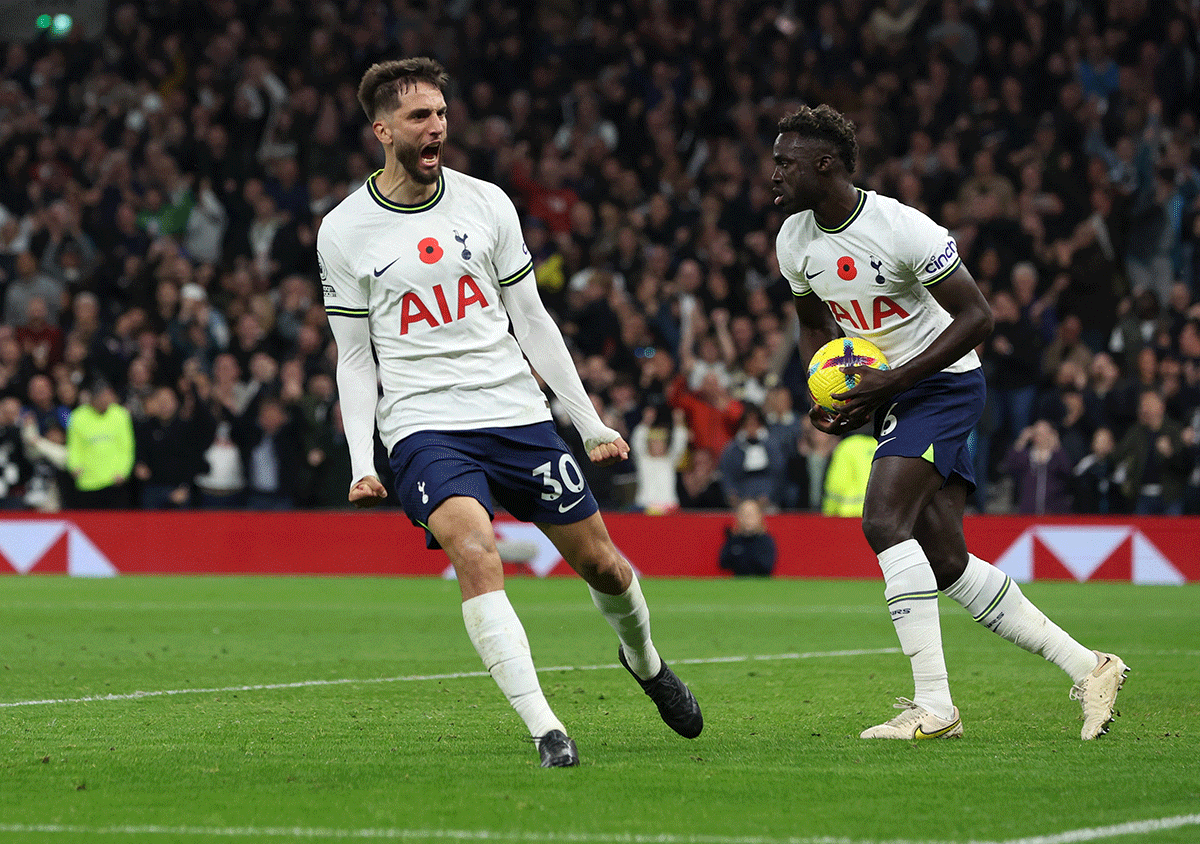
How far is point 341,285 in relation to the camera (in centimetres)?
633

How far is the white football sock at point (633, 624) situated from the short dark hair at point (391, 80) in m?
2.00

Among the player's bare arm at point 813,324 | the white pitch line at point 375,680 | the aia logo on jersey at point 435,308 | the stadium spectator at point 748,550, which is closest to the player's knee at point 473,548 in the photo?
the aia logo on jersey at point 435,308

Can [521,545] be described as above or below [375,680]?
below

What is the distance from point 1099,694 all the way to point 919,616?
2.63 feet

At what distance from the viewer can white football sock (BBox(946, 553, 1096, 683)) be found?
6980mm

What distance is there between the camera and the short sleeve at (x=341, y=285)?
6316 mm

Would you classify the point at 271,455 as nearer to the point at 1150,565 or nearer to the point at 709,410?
the point at 709,410

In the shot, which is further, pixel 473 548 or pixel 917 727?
pixel 917 727

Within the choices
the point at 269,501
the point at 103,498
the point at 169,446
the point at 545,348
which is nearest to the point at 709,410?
the point at 269,501

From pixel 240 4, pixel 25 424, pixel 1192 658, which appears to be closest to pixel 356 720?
pixel 1192 658

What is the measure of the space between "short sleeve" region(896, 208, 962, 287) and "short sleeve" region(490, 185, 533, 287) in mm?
1554

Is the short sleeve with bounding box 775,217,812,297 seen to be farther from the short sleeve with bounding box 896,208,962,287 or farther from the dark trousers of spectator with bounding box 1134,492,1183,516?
the dark trousers of spectator with bounding box 1134,492,1183,516

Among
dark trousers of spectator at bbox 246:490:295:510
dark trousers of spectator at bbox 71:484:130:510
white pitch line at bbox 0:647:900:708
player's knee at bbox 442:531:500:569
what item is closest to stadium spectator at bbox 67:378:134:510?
dark trousers of spectator at bbox 71:484:130:510

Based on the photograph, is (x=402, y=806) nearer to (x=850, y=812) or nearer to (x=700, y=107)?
(x=850, y=812)
